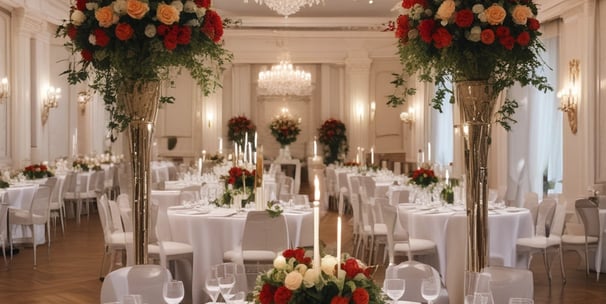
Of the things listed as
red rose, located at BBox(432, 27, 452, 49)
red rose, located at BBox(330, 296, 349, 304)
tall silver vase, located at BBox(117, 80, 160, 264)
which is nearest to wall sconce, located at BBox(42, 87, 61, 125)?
tall silver vase, located at BBox(117, 80, 160, 264)

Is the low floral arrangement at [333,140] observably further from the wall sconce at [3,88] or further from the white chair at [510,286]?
the white chair at [510,286]

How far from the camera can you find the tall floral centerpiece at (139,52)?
381 cm

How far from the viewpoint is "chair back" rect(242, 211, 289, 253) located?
6.38 m

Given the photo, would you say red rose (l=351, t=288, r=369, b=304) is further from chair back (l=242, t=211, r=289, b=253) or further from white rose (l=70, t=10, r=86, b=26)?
chair back (l=242, t=211, r=289, b=253)

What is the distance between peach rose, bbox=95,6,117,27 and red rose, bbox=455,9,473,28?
1.76 meters

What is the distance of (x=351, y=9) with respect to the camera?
1730 cm

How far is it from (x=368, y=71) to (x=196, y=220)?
42.0 feet

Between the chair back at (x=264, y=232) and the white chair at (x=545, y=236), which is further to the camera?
the white chair at (x=545, y=236)

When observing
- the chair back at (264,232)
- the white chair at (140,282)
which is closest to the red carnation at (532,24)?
the white chair at (140,282)

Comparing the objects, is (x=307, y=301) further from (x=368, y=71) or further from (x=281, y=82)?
(x=368, y=71)

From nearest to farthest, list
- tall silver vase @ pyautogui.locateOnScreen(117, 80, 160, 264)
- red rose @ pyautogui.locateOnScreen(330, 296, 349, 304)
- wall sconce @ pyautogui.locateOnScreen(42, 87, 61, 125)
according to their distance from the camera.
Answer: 1. red rose @ pyautogui.locateOnScreen(330, 296, 349, 304)
2. tall silver vase @ pyautogui.locateOnScreen(117, 80, 160, 264)
3. wall sconce @ pyautogui.locateOnScreen(42, 87, 61, 125)

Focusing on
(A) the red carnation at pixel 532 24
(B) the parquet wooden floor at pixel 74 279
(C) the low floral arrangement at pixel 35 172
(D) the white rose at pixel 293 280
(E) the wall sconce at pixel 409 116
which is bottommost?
(B) the parquet wooden floor at pixel 74 279

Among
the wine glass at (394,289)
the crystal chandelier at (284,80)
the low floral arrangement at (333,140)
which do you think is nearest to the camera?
the wine glass at (394,289)

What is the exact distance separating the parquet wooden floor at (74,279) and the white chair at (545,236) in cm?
31
